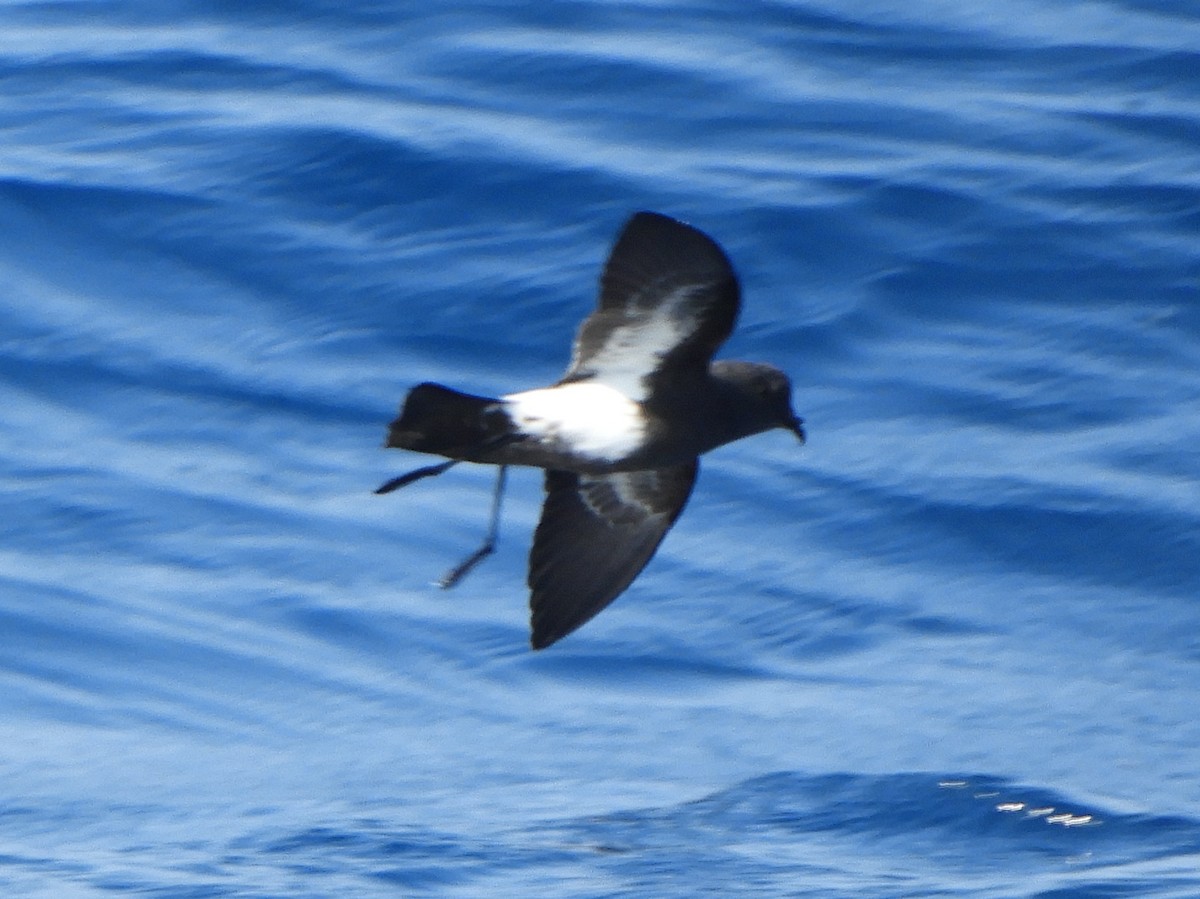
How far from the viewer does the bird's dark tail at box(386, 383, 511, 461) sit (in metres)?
5.64

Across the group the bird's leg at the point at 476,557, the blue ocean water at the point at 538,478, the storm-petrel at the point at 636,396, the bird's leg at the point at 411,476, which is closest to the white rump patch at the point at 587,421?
the storm-petrel at the point at 636,396

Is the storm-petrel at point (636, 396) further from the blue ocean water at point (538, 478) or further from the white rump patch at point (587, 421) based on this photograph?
the blue ocean water at point (538, 478)

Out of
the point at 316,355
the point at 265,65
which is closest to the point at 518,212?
the point at 316,355

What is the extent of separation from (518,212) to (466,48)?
180 cm

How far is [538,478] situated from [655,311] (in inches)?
156

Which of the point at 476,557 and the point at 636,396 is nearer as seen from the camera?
the point at 636,396

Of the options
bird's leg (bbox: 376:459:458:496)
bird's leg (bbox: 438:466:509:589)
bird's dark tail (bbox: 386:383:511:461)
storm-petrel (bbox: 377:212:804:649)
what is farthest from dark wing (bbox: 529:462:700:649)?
bird's dark tail (bbox: 386:383:511:461)

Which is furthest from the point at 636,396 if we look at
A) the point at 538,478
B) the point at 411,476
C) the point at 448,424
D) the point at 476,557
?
the point at 538,478

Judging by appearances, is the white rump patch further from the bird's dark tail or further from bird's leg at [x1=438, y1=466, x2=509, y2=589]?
bird's leg at [x1=438, y1=466, x2=509, y2=589]

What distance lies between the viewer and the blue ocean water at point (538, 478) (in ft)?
27.1

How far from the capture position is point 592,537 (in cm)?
654

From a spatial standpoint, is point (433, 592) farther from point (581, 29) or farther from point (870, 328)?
point (581, 29)

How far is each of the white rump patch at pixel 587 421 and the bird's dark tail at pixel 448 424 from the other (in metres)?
0.09

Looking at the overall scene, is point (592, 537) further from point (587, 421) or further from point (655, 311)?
point (655, 311)
